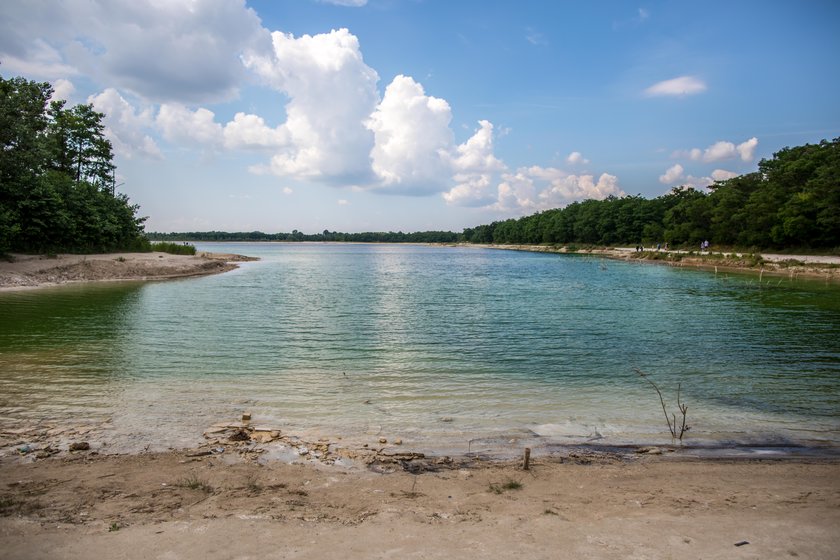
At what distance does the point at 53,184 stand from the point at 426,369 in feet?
170

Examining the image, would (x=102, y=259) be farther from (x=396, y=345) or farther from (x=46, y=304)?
(x=396, y=345)

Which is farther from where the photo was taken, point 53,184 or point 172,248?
point 172,248

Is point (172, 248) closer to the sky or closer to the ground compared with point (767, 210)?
closer to the ground

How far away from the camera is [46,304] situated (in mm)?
28984

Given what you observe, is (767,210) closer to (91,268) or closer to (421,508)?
(421,508)

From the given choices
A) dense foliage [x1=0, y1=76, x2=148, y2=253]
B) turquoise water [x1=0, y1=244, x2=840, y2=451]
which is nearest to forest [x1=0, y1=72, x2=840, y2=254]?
dense foliage [x1=0, y1=76, x2=148, y2=253]

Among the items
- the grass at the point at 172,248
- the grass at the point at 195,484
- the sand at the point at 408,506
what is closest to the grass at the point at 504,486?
the sand at the point at 408,506

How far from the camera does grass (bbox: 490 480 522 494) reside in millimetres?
7385

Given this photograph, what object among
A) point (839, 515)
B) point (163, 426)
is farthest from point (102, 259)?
point (839, 515)

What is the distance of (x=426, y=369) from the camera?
51.7 ft

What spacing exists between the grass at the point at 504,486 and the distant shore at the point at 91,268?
141ft

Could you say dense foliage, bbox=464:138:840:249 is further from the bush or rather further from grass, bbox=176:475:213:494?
the bush

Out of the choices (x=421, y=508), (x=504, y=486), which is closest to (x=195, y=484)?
(x=421, y=508)

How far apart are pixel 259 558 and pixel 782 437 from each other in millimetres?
10723
